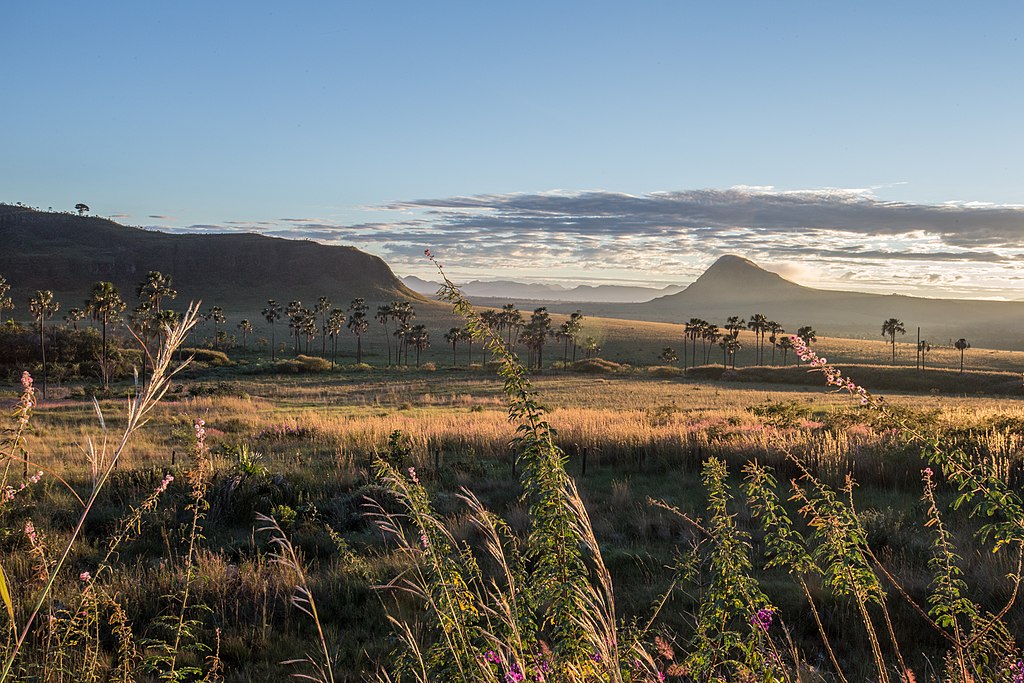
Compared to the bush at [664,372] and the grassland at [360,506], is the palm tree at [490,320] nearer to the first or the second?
the grassland at [360,506]

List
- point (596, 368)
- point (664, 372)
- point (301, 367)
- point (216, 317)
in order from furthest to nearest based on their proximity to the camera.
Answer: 1. point (216, 317)
2. point (596, 368)
3. point (664, 372)
4. point (301, 367)

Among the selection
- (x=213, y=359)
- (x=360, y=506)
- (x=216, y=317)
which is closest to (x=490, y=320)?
(x=360, y=506)

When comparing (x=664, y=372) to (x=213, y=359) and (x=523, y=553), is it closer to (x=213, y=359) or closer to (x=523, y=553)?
(x=213, y=359)

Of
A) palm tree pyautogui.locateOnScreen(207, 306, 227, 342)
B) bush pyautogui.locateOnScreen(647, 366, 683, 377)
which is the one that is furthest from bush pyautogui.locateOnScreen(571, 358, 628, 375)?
palm tree pyautogui.locateOnScreen(207, 306, 227, 342)

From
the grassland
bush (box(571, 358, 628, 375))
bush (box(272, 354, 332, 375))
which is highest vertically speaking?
the grassland

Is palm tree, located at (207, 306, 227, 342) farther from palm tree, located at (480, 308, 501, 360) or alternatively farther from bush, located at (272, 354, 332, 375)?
palm tree, located at (480, 308, 501, 360)

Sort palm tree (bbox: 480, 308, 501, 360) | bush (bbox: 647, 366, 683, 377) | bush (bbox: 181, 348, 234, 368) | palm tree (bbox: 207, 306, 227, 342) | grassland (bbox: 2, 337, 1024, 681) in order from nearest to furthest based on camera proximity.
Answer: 1. palm tree (bbox: 480, 308, 501, 360)
2. grassland (bbox: 2, 337, 1024, 681)
3. bush (bbox: 181, 348, 234, 368)
4. bush (bbox: 647, 366, 683, 377)
5. palm tree (bbox: 207, 306, 227, 342)

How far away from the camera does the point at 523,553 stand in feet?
25.4

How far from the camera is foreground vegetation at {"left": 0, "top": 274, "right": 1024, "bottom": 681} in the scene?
3303 mm

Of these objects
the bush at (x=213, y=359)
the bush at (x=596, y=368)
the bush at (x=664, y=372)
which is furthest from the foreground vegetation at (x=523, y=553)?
the bush at (x=596, y=368)

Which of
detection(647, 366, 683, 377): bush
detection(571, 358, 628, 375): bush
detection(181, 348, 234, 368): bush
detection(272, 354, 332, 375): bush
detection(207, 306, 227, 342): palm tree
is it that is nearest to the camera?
detection(272, 354, 332, 375): bush

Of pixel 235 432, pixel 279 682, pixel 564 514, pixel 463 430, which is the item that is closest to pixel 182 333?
pixel 564 514

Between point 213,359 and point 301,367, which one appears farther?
point 213,359

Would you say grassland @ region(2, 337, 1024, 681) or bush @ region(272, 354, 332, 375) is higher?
grassland @ region(2, 337, 1024, 681)
